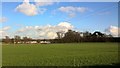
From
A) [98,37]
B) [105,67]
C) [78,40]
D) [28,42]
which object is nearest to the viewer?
[105,67]

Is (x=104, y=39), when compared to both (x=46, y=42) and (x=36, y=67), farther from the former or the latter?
(x=36, y=67)

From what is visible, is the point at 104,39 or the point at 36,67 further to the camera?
the point at 104,39

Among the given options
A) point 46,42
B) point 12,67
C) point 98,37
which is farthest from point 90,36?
point 12,67

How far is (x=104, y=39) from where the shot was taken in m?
108

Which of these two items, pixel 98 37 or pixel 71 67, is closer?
pixel 71 67

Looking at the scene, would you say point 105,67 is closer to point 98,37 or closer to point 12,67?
point 12,67

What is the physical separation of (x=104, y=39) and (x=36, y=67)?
306 ft

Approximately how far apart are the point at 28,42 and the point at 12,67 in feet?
367

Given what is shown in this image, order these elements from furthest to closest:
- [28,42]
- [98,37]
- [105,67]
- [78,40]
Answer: [28,42] < [78,40] < [98,37] < [105,67]

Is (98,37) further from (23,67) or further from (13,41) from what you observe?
(23,67)

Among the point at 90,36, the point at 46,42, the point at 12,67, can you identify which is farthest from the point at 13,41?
the point at 12,67

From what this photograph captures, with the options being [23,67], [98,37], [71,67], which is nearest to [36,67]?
[23,67]

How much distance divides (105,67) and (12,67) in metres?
5.89

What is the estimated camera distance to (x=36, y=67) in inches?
674
